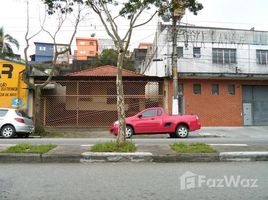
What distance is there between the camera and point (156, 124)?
67.1 feet

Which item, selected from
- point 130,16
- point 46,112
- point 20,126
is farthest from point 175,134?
point 46,112

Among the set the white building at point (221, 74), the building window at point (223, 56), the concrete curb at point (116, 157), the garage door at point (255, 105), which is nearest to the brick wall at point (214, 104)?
the white building at point (221, 74)

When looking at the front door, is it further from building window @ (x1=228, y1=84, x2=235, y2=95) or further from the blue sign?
the blue sign

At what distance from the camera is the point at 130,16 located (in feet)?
41.6

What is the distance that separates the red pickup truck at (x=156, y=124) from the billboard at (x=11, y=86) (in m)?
10.3

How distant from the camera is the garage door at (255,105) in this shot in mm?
30516

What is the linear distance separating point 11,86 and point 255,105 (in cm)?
1802

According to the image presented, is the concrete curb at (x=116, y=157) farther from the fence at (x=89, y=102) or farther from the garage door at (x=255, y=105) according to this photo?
the garage door at (x=255, y=105)

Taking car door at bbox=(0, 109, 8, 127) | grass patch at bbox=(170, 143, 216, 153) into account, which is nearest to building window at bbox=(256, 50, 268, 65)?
car door at bbox=(0, 109, 8, 127)

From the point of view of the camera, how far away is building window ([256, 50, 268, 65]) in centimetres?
3316

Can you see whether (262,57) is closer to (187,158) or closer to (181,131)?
(181,131)

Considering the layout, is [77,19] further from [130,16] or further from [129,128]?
[130,16]

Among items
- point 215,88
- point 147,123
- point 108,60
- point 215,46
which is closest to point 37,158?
point 147,123

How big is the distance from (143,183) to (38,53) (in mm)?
81897
